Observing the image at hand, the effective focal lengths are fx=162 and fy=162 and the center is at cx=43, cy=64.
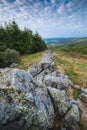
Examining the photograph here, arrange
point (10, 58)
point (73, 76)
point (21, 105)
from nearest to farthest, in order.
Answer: point (21, 105)
point (73, 76)
point (10, 58)

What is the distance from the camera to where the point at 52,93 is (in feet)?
42.8

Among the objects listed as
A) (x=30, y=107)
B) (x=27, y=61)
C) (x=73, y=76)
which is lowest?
(x=27, y=61)

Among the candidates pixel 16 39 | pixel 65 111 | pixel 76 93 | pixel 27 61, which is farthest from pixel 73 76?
pixel 16 39

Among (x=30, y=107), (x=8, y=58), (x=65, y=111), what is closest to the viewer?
(x=30, y=107)

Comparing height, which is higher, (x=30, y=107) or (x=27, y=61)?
(x=30, y=107)

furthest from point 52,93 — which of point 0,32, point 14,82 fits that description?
point 0,32

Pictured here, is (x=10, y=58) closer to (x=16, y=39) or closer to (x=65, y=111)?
(x=16, y=39)

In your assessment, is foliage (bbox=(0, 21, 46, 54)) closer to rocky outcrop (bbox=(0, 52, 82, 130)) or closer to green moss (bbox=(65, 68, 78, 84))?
green moss (bbox=(65, 68, 78, 84))

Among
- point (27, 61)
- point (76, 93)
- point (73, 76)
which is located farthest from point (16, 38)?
point (76, 93)

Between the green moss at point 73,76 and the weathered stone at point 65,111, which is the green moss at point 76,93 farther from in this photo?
the weathered stone at point 65,111

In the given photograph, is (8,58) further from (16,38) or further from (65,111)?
(65,111)

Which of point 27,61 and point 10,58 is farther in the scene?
point 27,61

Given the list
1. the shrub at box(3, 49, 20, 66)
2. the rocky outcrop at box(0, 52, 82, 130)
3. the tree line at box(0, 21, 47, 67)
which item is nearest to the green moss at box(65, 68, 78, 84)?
the rocky outcrop at box(0, 52, 82, 130)

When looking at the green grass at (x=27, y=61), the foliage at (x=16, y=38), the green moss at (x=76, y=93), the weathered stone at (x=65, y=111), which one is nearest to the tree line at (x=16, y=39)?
the foliage at (x=16, y=38)
